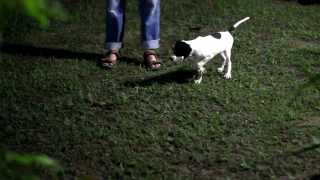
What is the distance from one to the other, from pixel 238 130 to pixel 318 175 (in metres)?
0.87

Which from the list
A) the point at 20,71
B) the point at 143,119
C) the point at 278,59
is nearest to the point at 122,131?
the point at 143,119

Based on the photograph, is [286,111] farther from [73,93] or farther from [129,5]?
[129,5]

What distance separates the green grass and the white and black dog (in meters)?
0.23

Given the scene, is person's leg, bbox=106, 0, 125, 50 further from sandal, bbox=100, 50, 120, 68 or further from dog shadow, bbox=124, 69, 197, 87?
dog shadow, bbox=124, 69, 197, 87

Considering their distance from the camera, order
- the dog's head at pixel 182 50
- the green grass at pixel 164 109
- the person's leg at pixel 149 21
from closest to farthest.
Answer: the green grass at pixel 164 109, the dog's head at pixel 182 50, the person's leg at pixel 149 21

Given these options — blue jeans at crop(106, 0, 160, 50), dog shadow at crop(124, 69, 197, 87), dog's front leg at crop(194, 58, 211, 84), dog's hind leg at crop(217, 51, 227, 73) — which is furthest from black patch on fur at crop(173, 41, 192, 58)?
blue jeans at crop(106, 0, 160, 50)

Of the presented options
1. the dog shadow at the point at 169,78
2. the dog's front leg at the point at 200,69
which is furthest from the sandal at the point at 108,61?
the dog's front leg at the point at 200,69

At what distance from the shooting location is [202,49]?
4980 millimetres

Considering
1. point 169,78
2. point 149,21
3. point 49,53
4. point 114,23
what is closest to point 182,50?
point 169,78

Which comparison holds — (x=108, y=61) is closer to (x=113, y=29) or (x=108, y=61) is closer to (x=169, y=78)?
(x=113, y=29)

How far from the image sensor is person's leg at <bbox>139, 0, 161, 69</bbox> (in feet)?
18.4

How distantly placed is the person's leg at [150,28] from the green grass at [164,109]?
145mm

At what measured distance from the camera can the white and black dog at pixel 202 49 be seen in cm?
487

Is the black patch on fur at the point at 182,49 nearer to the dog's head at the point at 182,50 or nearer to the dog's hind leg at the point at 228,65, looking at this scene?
the dog's head at the point at 182,50
